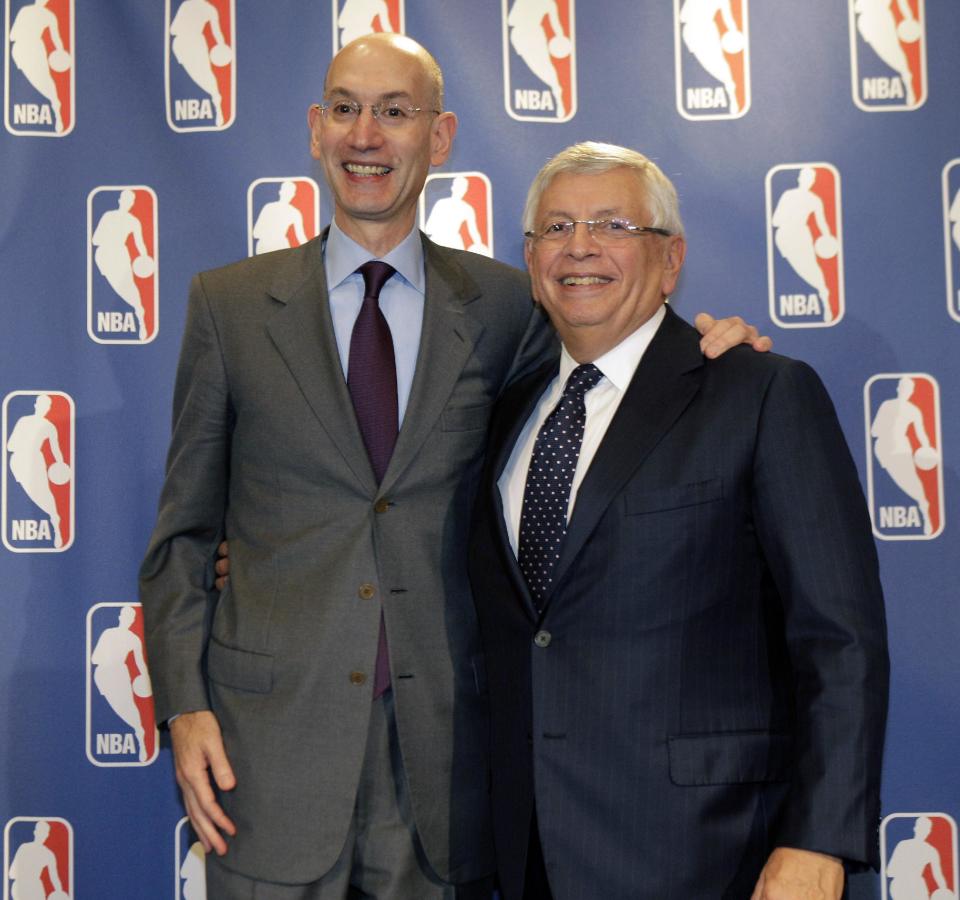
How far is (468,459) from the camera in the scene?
2082 millimetres

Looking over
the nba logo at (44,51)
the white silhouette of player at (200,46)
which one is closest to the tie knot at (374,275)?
the white silhouette of player at (200,46)

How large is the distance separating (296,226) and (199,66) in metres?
0.44

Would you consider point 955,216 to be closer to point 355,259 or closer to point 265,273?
point 355,259

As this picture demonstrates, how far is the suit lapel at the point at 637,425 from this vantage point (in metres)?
1.78

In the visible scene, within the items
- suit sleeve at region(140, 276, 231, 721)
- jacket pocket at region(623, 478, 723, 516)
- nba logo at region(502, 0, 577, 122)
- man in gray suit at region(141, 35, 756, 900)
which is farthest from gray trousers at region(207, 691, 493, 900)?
nba logo at region(502, 0, 577, 122)

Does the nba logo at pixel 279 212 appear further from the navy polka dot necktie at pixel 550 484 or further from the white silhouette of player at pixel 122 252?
the navy polka dot necktie at pixel 550 484

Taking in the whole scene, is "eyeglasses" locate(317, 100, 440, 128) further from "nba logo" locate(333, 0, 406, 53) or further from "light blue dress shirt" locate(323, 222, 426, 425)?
"nba logo" locate(333, 0, 406, 53)

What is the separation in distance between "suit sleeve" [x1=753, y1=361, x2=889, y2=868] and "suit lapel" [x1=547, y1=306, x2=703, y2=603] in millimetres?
152

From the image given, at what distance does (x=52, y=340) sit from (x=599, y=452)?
1547mm

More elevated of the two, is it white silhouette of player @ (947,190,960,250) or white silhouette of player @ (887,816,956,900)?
white silhouette of player @ (947,190,960,250)

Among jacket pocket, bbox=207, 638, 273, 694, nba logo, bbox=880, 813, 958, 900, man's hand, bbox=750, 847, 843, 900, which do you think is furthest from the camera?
nba logo, bbox=880, 813, 958, 900

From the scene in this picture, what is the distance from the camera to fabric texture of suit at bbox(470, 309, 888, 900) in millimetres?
1695

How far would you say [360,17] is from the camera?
276cm

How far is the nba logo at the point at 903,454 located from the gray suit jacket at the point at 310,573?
1.03 m
